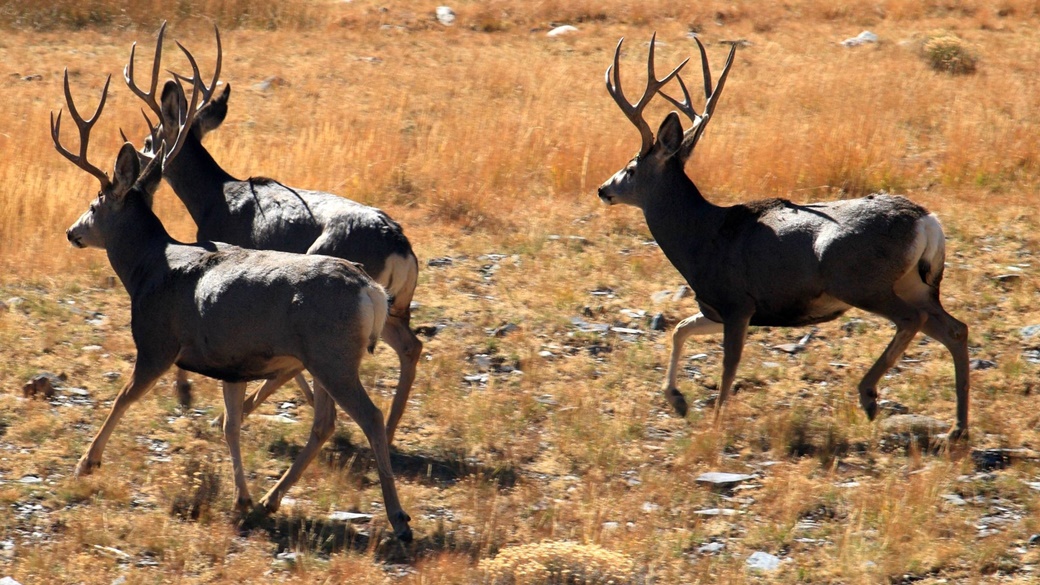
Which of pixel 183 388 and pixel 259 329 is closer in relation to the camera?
pixel 259 329

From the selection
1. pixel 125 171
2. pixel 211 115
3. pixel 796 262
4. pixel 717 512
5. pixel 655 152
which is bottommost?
pixel 717 512

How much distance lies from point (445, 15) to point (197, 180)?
56.6ft

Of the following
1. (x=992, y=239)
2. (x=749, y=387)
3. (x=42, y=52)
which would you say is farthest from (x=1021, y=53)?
(x=42, y=52)

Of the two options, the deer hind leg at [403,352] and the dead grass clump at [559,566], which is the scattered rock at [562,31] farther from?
the dead grass clump at [559,566]

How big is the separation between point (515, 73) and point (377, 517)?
13979mm

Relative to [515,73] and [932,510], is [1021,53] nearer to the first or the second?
[515,73]

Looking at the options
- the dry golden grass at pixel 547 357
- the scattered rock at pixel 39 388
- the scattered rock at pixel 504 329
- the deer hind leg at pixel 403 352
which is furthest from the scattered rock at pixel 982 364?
the scattered rock at pixel 39 388

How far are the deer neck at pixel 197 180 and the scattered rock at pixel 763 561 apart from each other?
484cm

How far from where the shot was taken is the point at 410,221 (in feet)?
42.7

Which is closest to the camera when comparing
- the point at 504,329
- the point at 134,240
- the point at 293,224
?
the point at 134,240

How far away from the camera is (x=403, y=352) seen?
8.39 metres

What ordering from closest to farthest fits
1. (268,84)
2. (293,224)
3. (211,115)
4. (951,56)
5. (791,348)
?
(293,224) < (791,348) < (211,115) < (268,84) < (951,56)

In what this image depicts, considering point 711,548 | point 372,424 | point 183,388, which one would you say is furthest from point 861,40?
point 372,424

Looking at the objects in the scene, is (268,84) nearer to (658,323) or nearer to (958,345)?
(658,323)
